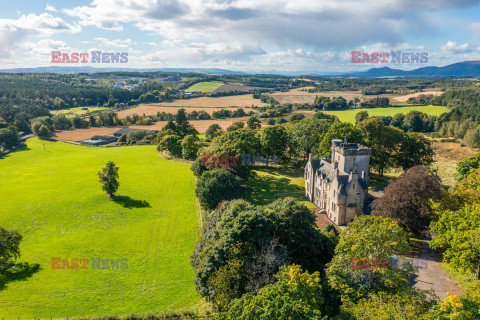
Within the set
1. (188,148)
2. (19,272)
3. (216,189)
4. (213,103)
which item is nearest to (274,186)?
(216,189)

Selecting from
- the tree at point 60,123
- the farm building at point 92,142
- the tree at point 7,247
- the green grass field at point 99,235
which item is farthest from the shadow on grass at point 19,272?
the tree at point 60,123

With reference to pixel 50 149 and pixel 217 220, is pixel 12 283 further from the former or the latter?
pixel 50 149

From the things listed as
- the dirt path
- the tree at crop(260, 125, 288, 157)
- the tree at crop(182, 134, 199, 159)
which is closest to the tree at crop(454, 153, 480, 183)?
the dirt path

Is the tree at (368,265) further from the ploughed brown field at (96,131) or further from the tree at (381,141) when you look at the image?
the ploughed brown field at (96,131)

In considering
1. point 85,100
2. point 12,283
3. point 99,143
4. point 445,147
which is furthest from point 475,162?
point 85,100

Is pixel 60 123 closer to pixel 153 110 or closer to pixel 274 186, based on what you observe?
pixel 153 110
